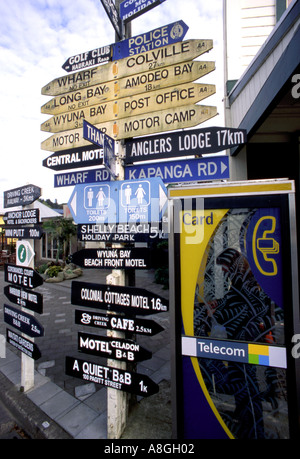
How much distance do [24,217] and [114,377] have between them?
2.55m

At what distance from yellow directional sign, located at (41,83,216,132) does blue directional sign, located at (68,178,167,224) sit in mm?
718

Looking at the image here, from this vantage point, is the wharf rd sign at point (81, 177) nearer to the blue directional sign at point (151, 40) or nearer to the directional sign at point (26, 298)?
the blue directional sign at point (151, 40)

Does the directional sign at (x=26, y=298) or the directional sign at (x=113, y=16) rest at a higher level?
the directional sign at (x=113, y=16)

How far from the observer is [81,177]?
2.77m

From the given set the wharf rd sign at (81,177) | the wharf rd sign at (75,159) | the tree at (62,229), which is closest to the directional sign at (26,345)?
the wharf rd sign at (81,177)

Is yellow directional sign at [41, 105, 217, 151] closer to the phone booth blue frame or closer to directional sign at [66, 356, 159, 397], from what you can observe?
the phone booth blue frame

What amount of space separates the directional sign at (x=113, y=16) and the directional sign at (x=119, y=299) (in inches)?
104

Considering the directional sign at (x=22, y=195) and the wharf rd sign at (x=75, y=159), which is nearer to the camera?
the wharf rd sign at (x=75, y=159)

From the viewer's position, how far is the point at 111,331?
93.8 inches

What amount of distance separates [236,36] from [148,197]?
Answer: 498cm

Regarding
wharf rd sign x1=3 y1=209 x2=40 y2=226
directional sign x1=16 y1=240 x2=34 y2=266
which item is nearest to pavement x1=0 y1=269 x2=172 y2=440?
directional sign x1=16 y1=240 x2=34 y2=266

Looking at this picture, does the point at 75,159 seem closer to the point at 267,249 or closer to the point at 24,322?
the point at 267,249

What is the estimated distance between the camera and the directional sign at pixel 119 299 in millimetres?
2150

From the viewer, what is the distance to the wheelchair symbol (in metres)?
1.87
